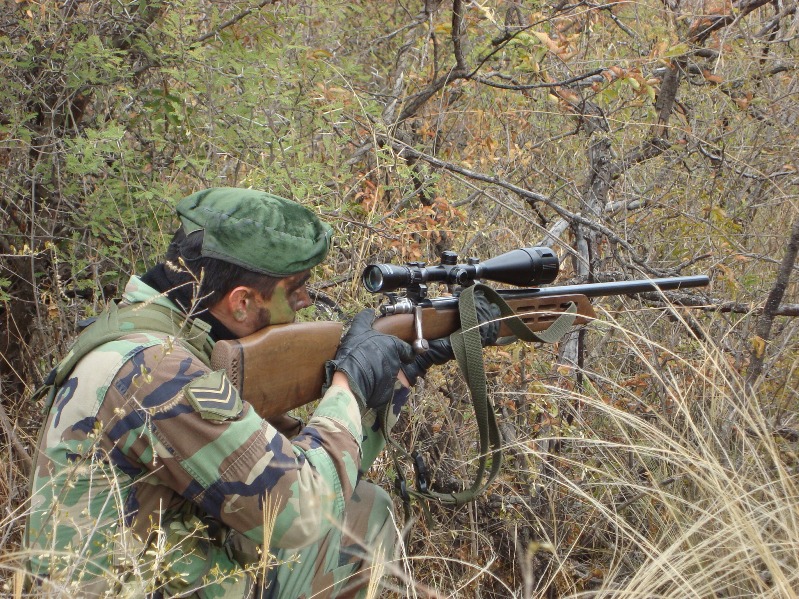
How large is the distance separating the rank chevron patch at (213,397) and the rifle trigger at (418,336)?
0.87 m

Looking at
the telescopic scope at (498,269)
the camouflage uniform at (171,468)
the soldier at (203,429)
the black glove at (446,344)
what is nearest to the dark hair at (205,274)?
the soldier at (203,429)

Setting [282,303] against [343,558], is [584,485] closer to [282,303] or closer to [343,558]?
[343,558]

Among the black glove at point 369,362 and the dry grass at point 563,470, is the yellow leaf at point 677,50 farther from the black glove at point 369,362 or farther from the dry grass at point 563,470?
the black glove at point 369,362

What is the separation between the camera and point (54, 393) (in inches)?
98.2

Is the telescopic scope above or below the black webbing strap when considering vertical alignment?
above

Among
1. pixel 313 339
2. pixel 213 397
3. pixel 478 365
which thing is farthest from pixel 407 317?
pixel 213 397

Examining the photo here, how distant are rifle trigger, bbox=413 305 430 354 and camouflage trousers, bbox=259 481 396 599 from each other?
2.13ft

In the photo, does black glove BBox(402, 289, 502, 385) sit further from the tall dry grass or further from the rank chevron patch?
the rank chevron patch

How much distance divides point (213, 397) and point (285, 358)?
407mm

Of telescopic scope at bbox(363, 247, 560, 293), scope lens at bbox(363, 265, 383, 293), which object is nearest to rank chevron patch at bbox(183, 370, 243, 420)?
scope lens at bbox(363, 265, 383, 293)

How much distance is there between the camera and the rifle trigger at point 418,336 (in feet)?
10.1

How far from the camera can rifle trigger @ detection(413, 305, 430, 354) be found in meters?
3.06

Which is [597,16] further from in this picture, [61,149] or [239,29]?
[61,149]

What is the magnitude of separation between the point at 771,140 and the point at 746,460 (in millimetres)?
2464
